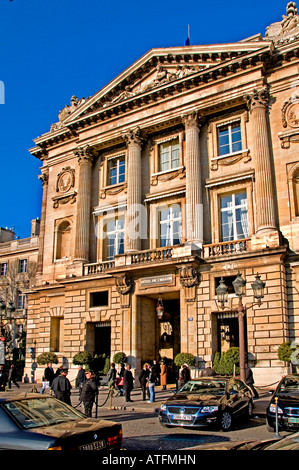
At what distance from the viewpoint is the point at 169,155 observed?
98.8 ft

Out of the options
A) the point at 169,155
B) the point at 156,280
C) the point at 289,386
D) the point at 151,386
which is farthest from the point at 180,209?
the point at 289,386

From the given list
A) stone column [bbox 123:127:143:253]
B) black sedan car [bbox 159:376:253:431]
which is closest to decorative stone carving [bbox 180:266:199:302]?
stone column [bbox 123:127:143:253]

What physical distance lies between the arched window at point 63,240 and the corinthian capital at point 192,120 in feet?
39.9

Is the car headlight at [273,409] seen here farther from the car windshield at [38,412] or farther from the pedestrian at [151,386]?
the pedestrian at [151,386]

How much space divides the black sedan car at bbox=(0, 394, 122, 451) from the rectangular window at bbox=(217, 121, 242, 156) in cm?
2192

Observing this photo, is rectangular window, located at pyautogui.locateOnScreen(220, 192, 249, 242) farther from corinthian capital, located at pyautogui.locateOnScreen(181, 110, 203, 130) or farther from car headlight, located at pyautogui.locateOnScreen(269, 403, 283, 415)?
car headlight, located at pyautogui.locateOnScreen(269, 403, 283, 415)

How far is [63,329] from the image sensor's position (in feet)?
108

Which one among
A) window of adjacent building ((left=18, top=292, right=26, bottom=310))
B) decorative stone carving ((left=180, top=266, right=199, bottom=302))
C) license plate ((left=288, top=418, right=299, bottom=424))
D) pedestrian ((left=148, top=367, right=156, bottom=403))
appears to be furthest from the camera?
window of adjacent building ((left=18, top=292, right=26, bottom=310))

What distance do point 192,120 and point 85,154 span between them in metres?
9.07

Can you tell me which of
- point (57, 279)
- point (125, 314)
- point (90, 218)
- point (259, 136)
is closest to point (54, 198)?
point (90, 218)

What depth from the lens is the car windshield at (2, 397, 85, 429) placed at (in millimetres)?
7211

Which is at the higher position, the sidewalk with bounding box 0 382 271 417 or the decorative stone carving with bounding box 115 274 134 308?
the decorative stone carving with bounding box 115 274 134 308

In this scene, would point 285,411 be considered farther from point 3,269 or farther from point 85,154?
point 3,269

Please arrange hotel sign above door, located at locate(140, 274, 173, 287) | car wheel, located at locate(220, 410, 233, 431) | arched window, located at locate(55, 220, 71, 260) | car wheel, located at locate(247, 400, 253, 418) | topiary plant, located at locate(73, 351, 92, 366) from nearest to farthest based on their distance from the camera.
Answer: car wheel, located at locate(220, 410, 233, 431)
car wheel, located at locate(247, 400, 253, 418)
hotel sign above door, located at locate(140, 274, 173, 287)
topiary plant, located at locate(73, 351, 92, 366)
arched window, located at locate(55, 220, 71, 260)
